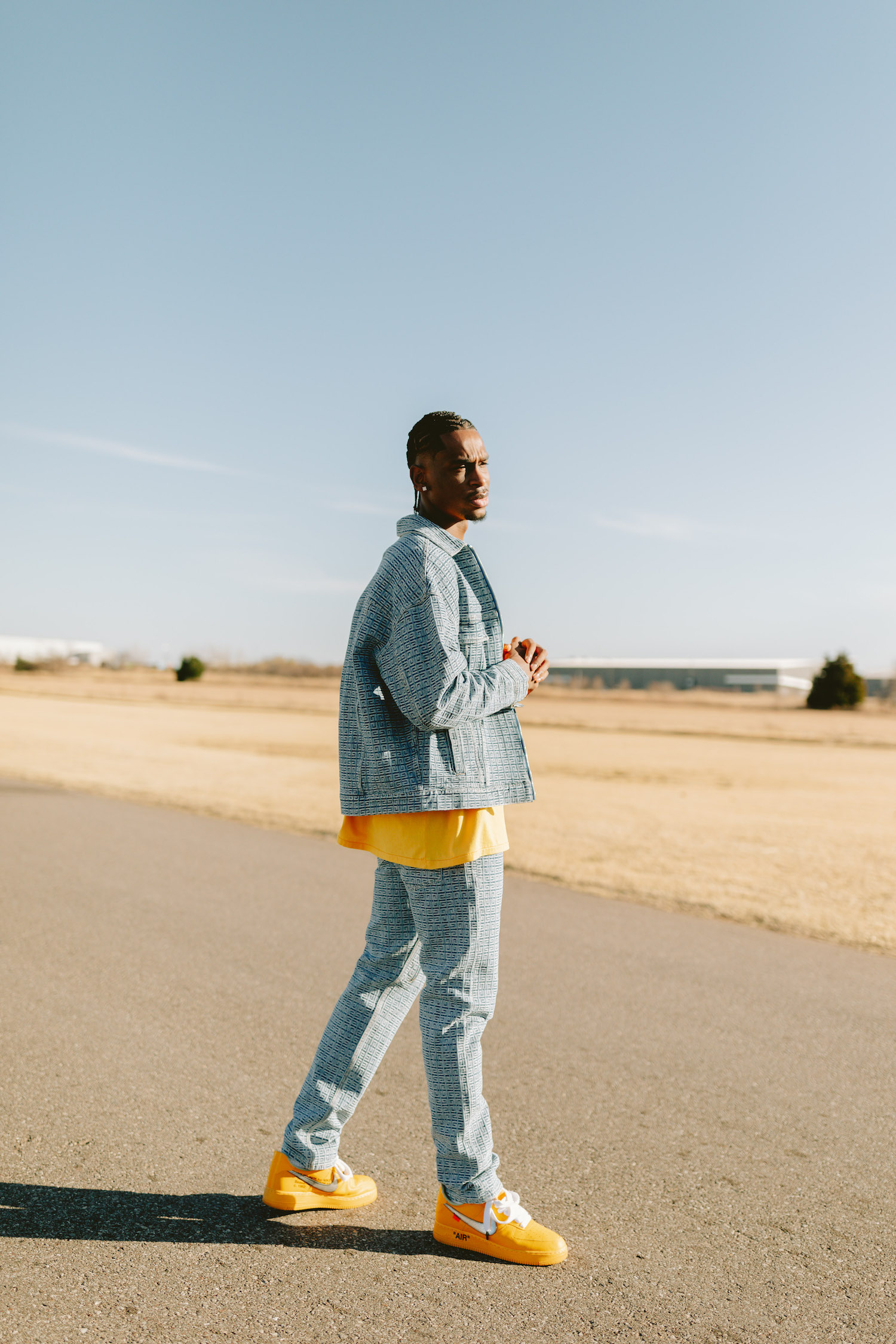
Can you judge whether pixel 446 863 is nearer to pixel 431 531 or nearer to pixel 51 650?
pixel 431 531

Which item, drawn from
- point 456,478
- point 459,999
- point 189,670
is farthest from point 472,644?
point 189,670

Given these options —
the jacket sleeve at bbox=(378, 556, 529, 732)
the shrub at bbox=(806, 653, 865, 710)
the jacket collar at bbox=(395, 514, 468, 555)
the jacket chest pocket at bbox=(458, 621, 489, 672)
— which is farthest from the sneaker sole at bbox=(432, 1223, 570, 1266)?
the shrub at bbox=(806, 653, 865, 710)

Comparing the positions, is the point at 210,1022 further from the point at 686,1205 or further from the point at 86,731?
the point at 86,731

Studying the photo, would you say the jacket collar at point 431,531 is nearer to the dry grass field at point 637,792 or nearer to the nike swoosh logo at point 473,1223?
the nike swoosh logo at point 473,1223

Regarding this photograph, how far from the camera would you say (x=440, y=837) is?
232 centimetres

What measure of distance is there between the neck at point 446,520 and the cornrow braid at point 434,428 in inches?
5.0

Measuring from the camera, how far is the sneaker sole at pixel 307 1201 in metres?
2.55

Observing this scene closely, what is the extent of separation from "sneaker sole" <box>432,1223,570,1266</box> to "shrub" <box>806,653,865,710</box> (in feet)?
Result: 218

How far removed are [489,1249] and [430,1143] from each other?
2.40 ft

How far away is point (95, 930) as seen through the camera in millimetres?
5527

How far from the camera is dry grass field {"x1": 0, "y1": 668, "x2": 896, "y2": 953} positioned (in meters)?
8.00

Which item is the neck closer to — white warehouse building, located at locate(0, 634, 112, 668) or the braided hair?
the braided hair

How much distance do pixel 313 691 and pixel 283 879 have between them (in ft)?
194

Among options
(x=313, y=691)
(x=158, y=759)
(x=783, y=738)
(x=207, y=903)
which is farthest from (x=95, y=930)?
(x=313, y=691)
